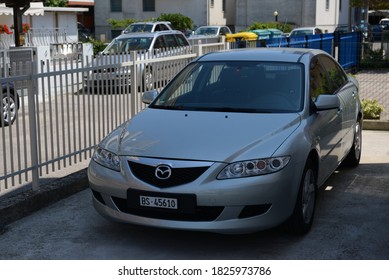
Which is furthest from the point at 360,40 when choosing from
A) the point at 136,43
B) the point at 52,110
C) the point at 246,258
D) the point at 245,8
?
the point at 245,8

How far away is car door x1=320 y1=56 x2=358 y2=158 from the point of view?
23.4 feet

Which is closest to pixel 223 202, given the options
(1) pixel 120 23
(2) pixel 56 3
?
(2) pixel 56 3

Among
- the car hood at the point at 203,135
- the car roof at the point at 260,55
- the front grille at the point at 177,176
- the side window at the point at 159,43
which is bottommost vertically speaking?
the front grille at the point at 177,176

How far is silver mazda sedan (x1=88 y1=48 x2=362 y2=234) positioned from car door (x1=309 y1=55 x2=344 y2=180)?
0.01 meters

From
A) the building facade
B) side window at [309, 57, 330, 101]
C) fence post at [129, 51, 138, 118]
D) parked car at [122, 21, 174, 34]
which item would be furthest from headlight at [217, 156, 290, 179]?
the building facade

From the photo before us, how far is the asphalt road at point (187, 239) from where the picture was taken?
524cm

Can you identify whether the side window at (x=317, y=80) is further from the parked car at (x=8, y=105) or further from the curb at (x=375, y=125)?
the curb at (x=375, y=125)

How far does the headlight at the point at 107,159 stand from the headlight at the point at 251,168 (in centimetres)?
94

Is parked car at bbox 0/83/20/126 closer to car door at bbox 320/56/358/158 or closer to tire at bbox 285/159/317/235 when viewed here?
tire at bbox 285/159/317/235

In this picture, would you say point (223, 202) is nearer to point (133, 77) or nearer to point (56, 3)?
point (133, 77)

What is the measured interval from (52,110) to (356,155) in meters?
3.82

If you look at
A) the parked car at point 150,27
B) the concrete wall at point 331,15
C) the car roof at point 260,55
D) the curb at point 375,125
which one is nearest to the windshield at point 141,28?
the parked car at point 150,27

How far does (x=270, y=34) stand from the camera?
120ft
